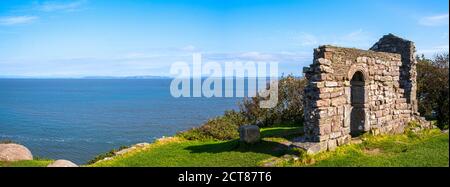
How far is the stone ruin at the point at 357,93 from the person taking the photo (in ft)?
54.2

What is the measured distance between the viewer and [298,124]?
29578mm

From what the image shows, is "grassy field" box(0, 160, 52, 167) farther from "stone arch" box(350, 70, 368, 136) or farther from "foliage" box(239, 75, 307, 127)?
"foliage" box(239, 75, 307, 127)

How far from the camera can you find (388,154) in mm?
16297

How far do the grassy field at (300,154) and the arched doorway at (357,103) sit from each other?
31.3 inches

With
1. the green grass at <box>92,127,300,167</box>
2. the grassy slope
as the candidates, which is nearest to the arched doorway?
the grassy slope

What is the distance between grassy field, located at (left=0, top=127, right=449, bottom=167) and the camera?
48.7ft

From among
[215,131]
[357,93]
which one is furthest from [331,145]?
[215,131]

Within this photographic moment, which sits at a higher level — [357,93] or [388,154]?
[357,93]

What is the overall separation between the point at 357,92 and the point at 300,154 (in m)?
5.46

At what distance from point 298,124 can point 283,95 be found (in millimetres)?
4224

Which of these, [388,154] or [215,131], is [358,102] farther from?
[215,131]

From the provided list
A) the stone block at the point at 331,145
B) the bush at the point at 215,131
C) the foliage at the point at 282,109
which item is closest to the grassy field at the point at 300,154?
the stone block at the point at 331,145

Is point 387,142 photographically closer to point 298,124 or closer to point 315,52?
point 315,52
